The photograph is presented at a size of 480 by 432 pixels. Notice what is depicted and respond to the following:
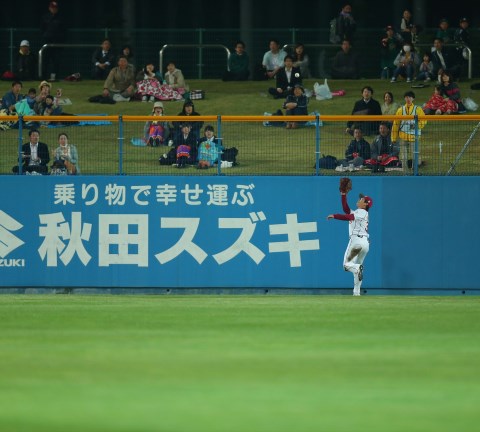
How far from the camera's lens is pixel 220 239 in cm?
2439

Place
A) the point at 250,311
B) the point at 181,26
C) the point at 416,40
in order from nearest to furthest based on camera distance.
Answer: the point at 250,311
the point at 416,40
the point at 181,26

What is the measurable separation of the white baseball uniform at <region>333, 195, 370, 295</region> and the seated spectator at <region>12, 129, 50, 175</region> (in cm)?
606

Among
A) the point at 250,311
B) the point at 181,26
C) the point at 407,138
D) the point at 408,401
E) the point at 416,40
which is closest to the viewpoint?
the point at 408,401

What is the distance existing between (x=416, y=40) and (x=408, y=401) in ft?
80.3

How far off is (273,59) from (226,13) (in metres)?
5.67

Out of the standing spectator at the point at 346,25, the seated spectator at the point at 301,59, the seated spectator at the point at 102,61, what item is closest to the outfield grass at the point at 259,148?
the seated spectator at the point at 301,59

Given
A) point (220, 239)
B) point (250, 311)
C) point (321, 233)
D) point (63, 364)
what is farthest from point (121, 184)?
point (63, 364)

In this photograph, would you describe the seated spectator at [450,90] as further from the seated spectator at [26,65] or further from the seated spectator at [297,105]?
the seated spectator at [26,65]

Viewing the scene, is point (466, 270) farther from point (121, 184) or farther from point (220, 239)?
point (121, 184)

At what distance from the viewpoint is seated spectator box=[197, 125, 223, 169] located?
79.1 ft

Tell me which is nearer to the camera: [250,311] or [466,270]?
[250,311]

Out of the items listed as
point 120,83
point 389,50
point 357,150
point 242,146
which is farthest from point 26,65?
point 357,150

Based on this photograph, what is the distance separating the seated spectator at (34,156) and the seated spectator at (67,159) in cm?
20

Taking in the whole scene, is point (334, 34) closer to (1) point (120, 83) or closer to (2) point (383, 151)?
(1) point (120, 83)
